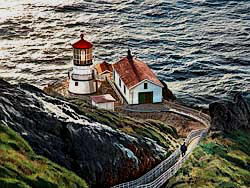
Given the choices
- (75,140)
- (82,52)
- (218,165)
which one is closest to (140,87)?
(82,52)

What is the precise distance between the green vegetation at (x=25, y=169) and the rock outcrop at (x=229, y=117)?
15.2 m

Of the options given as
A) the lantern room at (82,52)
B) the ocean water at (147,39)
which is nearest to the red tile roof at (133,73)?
the lantern room at (82,52)

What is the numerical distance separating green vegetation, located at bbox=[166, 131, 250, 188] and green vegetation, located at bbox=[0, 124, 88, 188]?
646 cm

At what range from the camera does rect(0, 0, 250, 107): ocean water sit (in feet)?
207

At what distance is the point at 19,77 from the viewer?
205 feet

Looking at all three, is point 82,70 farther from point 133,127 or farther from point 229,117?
point 133,127

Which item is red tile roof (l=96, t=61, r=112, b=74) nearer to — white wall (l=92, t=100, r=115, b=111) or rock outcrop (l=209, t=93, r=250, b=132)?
white wall (l=92, t=100, r=115, b=111)

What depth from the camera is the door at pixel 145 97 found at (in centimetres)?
4628

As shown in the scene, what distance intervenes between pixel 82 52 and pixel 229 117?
1438 cm

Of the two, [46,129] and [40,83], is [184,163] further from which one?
[40,83]

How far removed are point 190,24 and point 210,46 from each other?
10.7 meters

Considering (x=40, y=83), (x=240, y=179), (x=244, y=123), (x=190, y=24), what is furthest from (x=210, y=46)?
→ (x=240, y=179)

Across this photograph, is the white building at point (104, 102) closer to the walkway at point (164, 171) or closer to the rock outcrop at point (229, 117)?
the rock outcrop at point (229, 117)

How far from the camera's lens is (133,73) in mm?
47062
